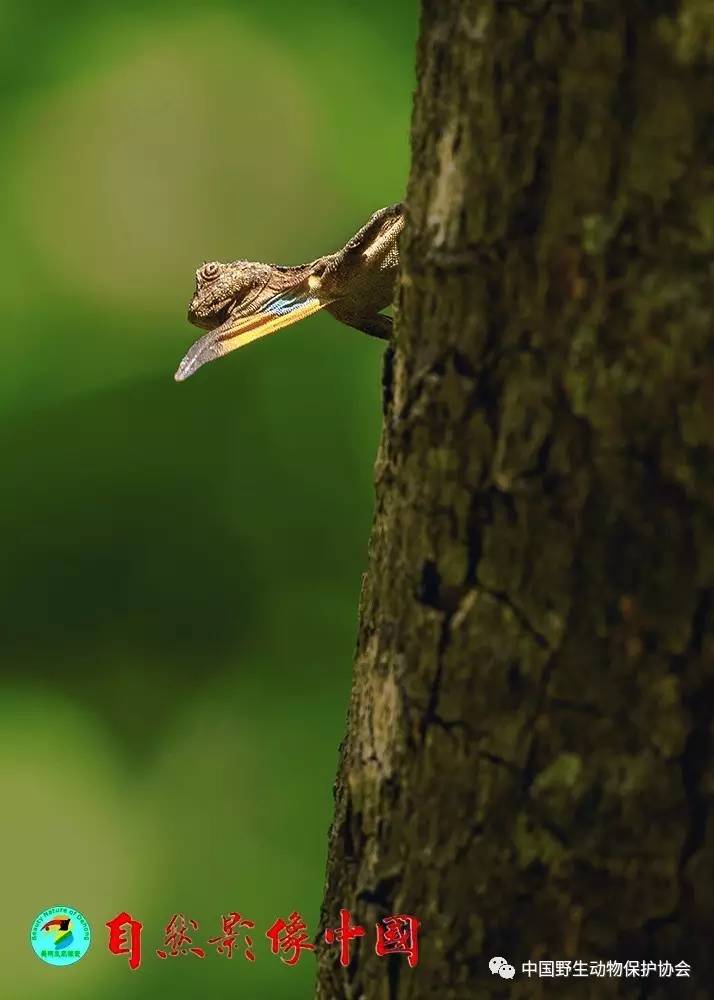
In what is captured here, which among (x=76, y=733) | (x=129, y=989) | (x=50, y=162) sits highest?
(x=50, y=162)

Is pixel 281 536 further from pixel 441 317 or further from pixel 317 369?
pixel 441 317

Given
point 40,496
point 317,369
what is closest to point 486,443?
point 317,369

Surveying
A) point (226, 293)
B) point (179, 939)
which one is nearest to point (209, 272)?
point (226, 293)

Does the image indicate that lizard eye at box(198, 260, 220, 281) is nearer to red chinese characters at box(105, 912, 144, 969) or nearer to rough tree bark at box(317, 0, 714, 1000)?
rough tree bark at box(317, 0, 714, 1000)

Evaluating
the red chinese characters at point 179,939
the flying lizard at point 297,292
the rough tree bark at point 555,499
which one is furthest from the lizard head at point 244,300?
the red chinese characters at point 179,939

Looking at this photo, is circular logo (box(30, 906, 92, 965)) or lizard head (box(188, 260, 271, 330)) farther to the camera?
circular logo (box(30, 906, 92, 965))

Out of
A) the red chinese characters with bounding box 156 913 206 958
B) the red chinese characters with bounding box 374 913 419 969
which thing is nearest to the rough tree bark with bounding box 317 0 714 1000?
the red chinese characters with bounding box 374 913 419 969
